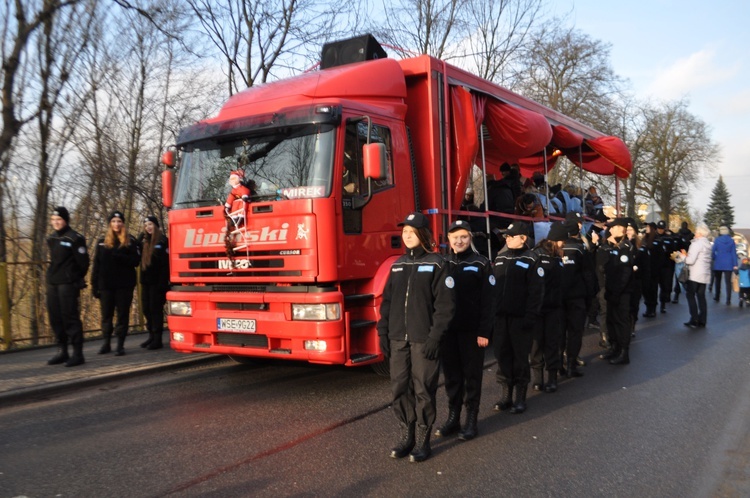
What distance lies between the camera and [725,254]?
14.2m

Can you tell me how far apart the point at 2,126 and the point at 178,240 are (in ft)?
14.4

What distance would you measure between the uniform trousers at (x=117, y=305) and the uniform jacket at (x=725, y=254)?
12627 millimetres

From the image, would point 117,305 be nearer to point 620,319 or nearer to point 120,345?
point 120,345

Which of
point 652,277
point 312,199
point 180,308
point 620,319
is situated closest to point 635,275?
point 620,319

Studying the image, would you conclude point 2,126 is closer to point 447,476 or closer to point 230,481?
point 230,481

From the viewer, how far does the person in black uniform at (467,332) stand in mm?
4680

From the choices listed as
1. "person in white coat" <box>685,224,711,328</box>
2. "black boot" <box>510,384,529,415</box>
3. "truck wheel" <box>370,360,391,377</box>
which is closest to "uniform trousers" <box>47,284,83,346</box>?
"truck wheel" <box>370,360,391,377</box>

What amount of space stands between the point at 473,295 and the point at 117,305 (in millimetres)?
5965

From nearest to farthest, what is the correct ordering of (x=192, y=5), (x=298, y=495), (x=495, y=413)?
(x=298, y=495) → (x=495, y=413) → (x=192, y=5)

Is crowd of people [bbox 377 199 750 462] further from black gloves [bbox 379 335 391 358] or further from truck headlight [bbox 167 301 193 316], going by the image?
truck headlight [bbox 167 301 193 316]

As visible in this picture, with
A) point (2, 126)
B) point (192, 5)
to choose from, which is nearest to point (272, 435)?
point (2, 126)

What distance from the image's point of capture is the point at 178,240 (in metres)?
6.81

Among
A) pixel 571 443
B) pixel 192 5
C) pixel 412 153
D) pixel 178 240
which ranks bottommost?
pixel 571 443

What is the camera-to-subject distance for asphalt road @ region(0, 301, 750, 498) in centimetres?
400
